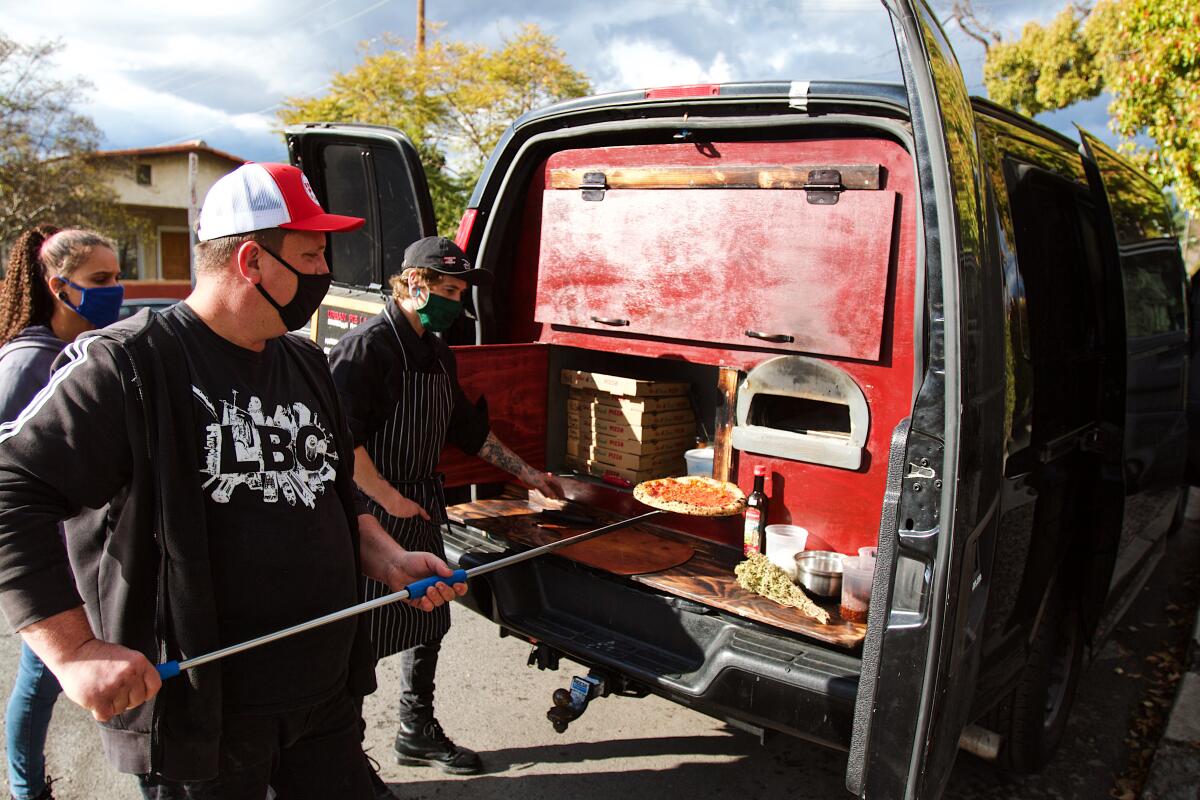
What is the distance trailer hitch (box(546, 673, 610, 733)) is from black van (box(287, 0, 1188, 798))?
0.01 m

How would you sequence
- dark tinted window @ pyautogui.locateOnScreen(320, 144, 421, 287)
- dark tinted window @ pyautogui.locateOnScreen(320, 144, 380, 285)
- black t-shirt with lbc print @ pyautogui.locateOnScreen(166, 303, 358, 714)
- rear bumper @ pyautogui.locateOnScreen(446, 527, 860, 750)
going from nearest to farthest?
1. black t-shirt with lbc print @ pyautogui.locateOnScreen(166, 303, 358, 714)
2. rear bumper @ pyautogui.locateOnScreen(446, 527, 860, 750)
3. dark tinted window @ pyautogui.locateOnScreen(320, 144, 421, 287)
4. dark tinted window @ pyautogui.locateOnScreen(320, 144, 380, 285)

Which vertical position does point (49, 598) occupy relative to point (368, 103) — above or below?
below

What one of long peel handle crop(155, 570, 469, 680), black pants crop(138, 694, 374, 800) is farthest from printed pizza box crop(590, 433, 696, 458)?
black pants crop(138, 694, 374, 800)

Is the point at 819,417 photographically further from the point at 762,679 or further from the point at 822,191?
the point at 762,679

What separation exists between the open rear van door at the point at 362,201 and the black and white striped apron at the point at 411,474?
1.92m

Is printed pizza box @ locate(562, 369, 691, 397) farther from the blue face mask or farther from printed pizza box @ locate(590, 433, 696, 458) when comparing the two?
the blue face mask

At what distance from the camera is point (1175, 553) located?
6.72m

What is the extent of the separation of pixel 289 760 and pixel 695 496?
182cm

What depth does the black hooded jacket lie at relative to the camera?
65.1 inches

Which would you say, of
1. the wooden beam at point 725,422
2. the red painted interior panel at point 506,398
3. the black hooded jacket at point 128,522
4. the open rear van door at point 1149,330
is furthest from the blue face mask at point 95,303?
the open rear van door at point 1149,330

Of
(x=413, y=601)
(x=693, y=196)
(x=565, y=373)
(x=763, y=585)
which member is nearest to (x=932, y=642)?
(x=763, y=585)

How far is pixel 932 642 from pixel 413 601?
1.35 meters

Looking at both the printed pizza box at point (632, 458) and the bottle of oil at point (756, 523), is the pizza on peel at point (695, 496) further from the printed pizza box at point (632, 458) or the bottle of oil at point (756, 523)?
the printed pizza box at point (632, 458)

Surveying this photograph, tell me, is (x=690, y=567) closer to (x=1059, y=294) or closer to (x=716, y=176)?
(x=716, y=176)
